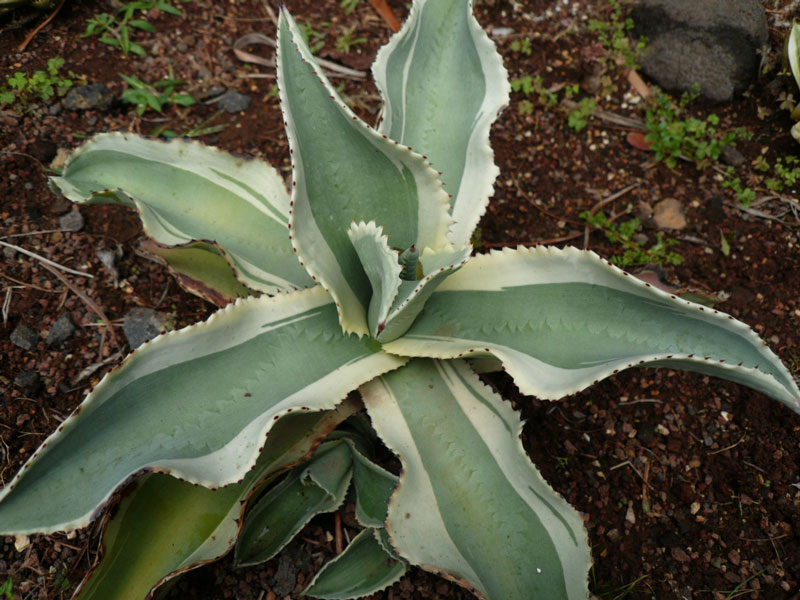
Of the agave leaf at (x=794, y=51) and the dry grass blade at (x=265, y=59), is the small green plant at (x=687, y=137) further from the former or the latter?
the dry grass blade at (x=265, y=59)

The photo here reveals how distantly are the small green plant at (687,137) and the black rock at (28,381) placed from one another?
6.51 ft

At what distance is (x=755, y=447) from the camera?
1610mm

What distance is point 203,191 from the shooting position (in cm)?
143

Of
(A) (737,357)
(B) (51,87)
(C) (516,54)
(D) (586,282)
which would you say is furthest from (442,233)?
(B) (51,87)

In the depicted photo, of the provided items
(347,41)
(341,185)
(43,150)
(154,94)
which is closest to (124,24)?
(154,94)

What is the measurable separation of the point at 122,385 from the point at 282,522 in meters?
0.53

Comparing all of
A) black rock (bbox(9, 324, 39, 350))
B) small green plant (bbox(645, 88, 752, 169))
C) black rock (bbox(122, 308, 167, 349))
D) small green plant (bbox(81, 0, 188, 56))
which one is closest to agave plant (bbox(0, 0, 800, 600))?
black rock (bbox(122, 308, 167, 349))

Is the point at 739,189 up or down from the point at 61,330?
up

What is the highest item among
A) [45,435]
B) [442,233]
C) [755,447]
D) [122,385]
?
[442,233]

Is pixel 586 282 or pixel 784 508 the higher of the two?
pixel 586 282

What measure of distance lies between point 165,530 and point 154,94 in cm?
141

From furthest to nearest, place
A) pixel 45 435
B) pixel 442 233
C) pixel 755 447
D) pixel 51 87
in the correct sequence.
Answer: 1. pixel 51 87
2. pixel 755 447
3. pixel 45 435
4. pixel 442 233

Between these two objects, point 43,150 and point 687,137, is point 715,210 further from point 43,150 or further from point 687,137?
point 43,150

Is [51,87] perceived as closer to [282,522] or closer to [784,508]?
[282,522]
